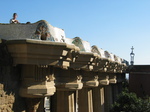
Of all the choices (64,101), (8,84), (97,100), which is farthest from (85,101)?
(8,84)

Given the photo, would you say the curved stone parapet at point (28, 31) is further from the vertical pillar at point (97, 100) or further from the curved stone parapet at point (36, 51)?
the vertical pillar at point (97, 100)

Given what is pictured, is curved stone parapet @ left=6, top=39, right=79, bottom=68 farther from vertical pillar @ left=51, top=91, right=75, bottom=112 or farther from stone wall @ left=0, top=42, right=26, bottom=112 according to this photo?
vertical pillar @ left=51, top=91, right=75, bottom=112

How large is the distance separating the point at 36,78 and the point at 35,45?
120 cm

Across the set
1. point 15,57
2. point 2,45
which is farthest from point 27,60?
point 2,45

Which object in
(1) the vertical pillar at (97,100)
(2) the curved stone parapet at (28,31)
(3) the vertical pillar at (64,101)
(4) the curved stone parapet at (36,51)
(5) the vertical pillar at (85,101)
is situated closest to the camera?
(4) the curved stone parapet at (36,51)

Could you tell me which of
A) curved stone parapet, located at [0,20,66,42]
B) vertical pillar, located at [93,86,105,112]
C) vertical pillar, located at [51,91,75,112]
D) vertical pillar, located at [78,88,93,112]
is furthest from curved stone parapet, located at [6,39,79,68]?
vertical pillar, located at [93,86,105,112]

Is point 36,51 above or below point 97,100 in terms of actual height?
above

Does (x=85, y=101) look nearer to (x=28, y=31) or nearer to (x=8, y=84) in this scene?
(x=8, y=84)

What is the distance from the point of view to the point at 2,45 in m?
6.14

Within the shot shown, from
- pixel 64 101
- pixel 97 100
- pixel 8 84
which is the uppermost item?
pixel 8 84

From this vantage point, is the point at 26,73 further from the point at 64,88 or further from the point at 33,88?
the point at 64,88

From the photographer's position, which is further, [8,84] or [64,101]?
[64,101]

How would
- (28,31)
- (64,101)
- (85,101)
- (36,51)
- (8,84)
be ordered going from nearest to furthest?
(36,51) < (8,84) < (28,31) < (64,101) < (85,101)

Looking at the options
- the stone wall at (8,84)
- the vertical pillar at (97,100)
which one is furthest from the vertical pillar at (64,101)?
the vertical pillar at (97,100)
